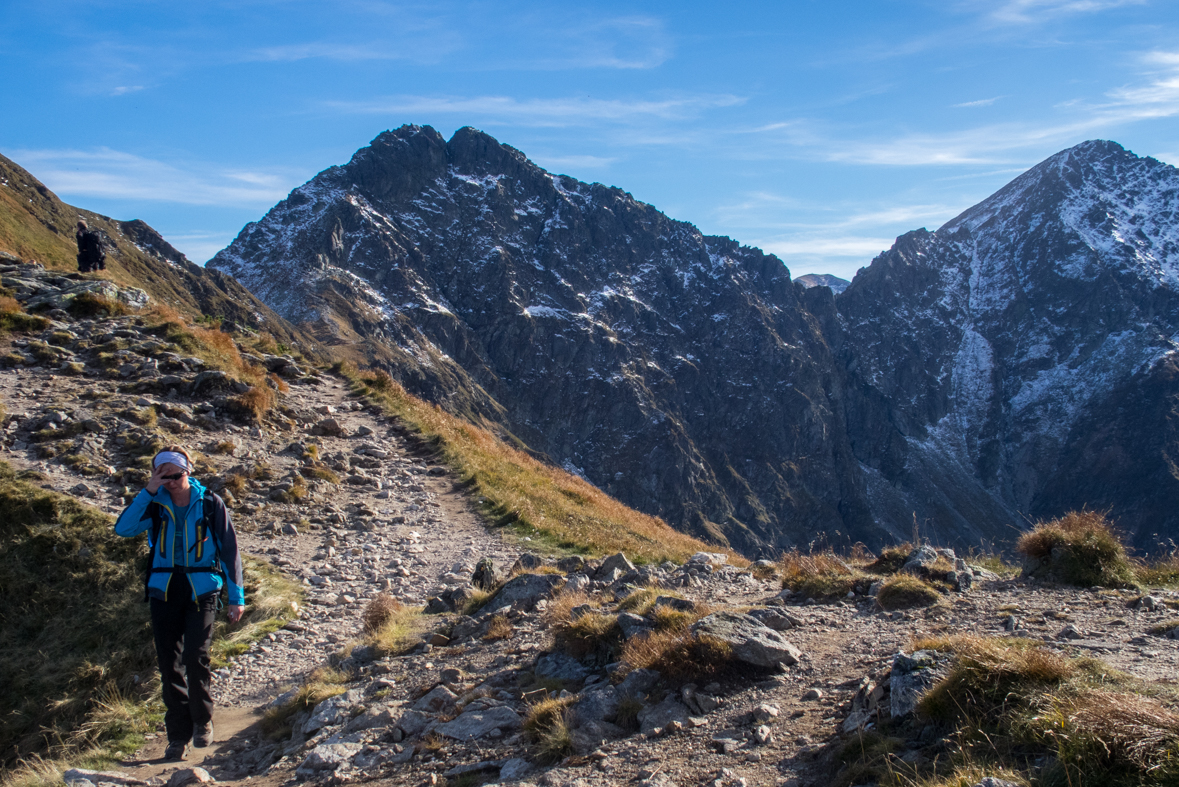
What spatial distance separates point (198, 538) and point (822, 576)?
303 inches

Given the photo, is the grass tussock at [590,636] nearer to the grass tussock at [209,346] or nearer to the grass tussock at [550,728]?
the grass tussock at [550,728]

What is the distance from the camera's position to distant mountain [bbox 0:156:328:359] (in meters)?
108

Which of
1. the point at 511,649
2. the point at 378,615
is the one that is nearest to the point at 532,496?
the point at 378,615

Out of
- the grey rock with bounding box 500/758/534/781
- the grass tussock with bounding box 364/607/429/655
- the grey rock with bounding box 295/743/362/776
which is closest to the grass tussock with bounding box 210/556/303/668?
the grass tussock with bounding box 364/607/429/655

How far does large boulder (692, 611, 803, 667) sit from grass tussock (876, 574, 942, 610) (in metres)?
1.90

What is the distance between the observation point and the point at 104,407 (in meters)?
14.8

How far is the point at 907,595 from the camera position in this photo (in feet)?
25.9

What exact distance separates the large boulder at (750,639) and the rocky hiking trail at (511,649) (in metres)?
0.02

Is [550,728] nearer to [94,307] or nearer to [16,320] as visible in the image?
[16,320]

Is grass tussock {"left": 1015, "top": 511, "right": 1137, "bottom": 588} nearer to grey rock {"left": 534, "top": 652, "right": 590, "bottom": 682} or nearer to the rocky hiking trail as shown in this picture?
the rocky hiking trail

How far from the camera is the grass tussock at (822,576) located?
8.71 meters

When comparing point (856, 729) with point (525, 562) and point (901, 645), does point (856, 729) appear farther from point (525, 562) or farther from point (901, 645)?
point (525, 562)

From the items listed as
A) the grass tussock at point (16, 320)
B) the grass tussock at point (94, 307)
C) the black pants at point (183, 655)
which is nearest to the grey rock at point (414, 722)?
the black pants at point (183, 655)

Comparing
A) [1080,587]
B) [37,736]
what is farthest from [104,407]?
[1080,587]
